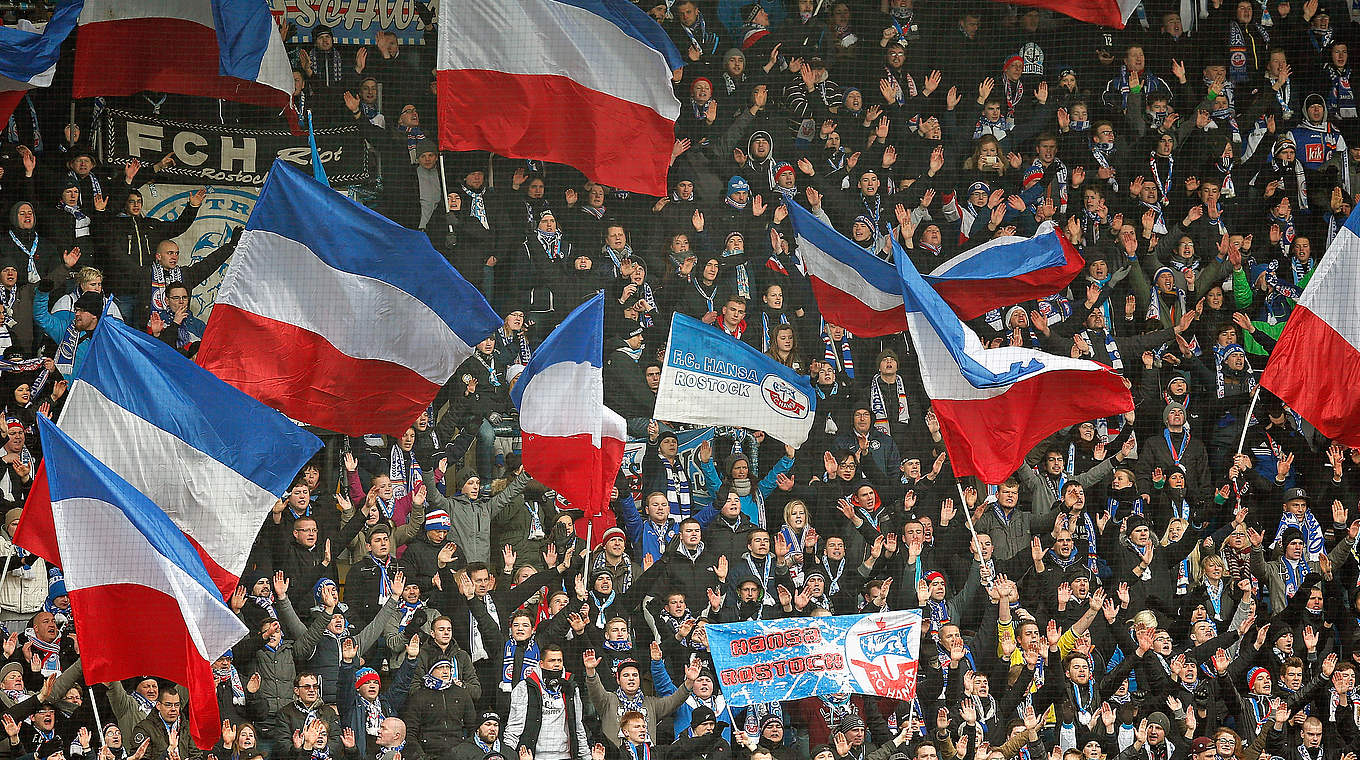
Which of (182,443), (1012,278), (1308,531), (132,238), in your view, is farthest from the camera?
(132,238)

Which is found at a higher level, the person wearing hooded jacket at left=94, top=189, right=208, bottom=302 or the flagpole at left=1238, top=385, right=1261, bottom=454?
the person wearing hooded jacket at left=94, top=189, right=208, bottom=302

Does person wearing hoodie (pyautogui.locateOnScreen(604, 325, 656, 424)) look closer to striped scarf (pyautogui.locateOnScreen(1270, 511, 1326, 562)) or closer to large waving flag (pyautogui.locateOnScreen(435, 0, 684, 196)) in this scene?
large waving flag (pyautogui.locateOnScreen(435, 0, 684, 196))

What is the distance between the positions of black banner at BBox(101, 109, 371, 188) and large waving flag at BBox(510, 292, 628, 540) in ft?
9.47

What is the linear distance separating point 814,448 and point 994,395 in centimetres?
211

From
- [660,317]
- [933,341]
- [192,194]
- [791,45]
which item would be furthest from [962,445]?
[192,194]

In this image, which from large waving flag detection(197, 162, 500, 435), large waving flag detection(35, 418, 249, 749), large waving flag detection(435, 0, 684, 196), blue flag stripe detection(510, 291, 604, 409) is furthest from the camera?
blue flag stripe detection(510, 291, 604, 409)

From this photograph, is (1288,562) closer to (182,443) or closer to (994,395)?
(994,395)

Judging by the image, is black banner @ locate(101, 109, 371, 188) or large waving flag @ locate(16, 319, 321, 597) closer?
large waving flag @ locate(16, 319, 321, 597)

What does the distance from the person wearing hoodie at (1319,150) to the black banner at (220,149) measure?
6.26m

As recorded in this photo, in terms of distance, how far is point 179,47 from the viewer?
7.51 meters

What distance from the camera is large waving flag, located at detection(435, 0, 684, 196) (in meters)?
6.89

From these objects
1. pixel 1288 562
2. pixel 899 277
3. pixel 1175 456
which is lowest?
pixel 1288 562

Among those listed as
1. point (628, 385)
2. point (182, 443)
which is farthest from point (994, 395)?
point (182, 443)

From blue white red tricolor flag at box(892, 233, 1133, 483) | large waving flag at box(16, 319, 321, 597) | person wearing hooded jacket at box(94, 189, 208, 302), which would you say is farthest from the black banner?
blue white red tricolor flag at box(892, 233, 1133, 483)
